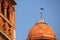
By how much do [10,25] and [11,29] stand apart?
1.62 feet

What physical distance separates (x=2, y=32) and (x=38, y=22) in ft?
18.4

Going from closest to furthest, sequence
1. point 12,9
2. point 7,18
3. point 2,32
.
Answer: point 2,32
point 7,18
point 12,9

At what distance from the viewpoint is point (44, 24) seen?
29000 millimetres

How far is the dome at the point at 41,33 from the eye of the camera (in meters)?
28.3

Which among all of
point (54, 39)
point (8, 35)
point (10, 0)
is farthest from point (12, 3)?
point (54, 39)

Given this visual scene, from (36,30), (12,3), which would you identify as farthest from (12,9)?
(36,30)

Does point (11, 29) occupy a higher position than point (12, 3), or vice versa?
point (12, 3)

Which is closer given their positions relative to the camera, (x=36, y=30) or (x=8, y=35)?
(x=8, y=35)

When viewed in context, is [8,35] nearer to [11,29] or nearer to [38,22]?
[11,29]

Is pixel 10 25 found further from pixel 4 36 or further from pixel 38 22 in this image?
pixel 38 22

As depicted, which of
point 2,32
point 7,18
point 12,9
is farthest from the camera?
point 12,9

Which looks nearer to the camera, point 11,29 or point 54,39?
point 11,29

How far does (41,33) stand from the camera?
28.5 metres

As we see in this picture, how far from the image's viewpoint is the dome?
28.3 m
